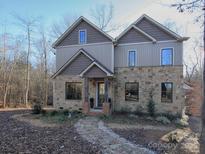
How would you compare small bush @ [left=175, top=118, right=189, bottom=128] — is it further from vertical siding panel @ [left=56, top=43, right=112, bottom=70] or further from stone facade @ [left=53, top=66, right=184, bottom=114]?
vertical siding panel @ [left=56, top=43, right=112, bottom=70]

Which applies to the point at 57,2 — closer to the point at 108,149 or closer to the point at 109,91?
the point at 109,91

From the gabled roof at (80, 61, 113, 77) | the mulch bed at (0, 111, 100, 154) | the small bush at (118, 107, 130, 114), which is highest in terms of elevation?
the gabled roof at (80, 61, 113, 77)

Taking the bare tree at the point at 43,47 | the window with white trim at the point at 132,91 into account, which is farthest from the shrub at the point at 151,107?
the bare tree at the point at 43,47

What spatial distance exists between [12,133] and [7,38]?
1766cm

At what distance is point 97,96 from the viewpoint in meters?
18.2

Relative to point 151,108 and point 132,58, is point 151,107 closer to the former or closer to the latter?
point 151,108

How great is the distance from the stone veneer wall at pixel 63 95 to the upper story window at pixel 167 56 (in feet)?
21.2

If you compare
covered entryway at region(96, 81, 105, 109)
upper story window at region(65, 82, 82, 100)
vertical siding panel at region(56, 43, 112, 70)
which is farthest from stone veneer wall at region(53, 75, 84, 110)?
covered entryway at region(96, 81, 105, 109)

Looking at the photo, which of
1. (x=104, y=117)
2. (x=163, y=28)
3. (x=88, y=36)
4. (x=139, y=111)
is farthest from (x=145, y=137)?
(x=88, y=36)

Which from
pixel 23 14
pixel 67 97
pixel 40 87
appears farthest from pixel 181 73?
pixel 23 14

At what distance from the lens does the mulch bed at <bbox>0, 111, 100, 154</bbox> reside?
7.21 meters

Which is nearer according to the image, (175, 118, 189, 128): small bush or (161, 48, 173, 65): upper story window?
(175, 118, 189, 128): small bush

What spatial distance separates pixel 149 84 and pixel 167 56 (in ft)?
7.68

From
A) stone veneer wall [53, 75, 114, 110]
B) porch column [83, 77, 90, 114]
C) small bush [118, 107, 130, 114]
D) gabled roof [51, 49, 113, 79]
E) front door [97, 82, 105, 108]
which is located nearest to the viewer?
gabled roof [51, 49, 113, 79]
